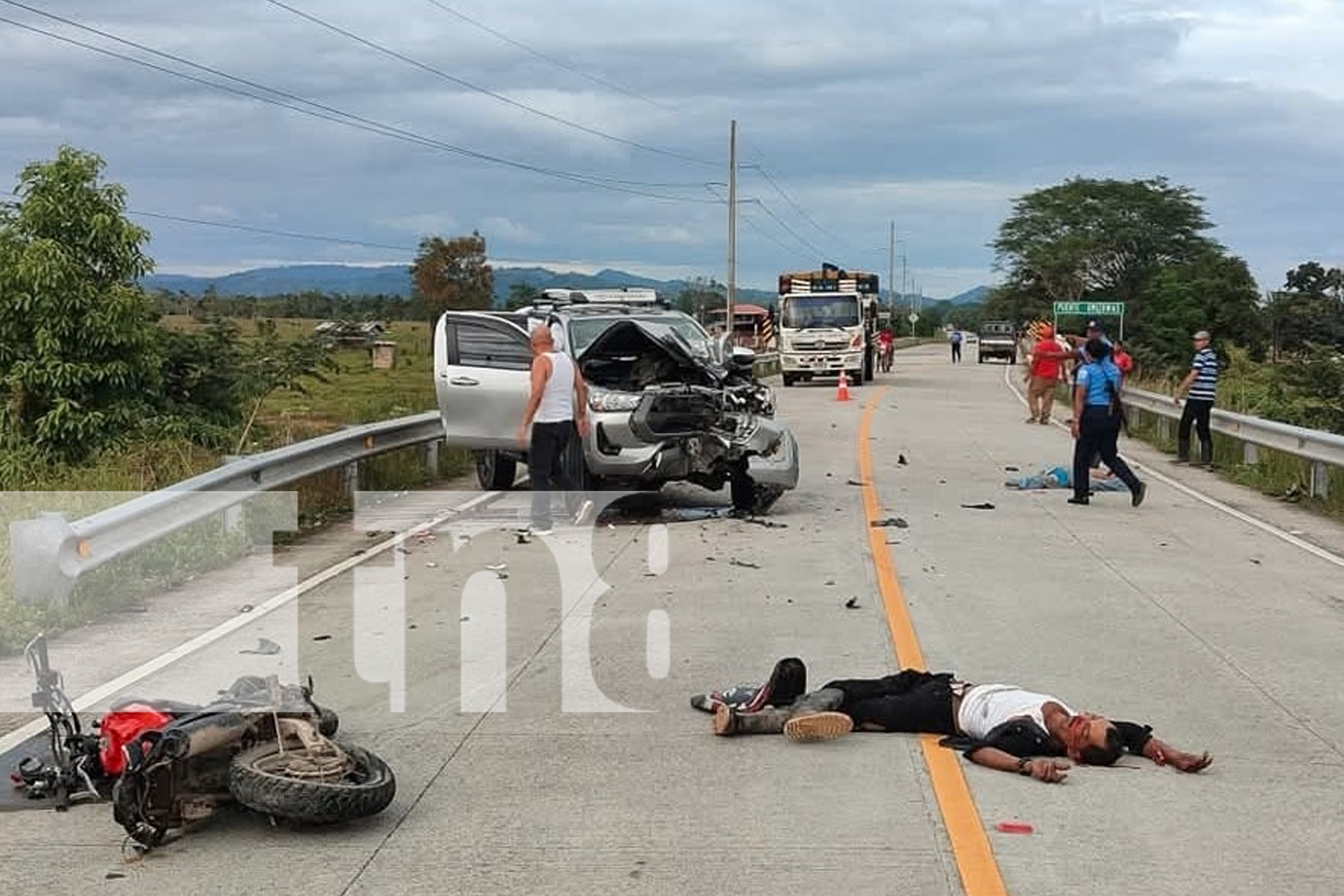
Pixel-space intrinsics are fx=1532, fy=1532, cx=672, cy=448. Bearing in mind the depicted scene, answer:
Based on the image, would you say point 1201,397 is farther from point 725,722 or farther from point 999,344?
point 999,344

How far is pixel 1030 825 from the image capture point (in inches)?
222

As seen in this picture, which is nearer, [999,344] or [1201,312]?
[1201,312]

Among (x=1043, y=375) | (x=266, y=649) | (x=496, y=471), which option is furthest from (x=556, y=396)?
(x=1043, y=375)

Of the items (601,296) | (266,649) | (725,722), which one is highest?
(601,296)

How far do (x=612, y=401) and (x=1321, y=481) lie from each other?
8126 mm

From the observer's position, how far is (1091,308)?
2164 inches

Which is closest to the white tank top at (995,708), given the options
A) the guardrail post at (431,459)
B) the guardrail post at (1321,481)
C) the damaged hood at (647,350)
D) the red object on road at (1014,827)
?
the red object on road at (1014,827)

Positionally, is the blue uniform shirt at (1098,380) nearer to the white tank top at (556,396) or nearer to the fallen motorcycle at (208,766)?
the white tank top at (556,396)

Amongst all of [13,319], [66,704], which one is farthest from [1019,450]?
[66,704]

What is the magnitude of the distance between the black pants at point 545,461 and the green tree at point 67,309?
5.83 m

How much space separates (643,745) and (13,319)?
1250 cm

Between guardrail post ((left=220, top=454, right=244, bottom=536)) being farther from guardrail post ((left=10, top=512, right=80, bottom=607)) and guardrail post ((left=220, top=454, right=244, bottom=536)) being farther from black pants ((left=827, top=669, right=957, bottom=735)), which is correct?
black pants ((left=827, top=669, right=957, bottom=735))

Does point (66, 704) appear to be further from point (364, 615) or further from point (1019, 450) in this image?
point (1019, 450)

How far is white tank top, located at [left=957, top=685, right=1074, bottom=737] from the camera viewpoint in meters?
6.65
